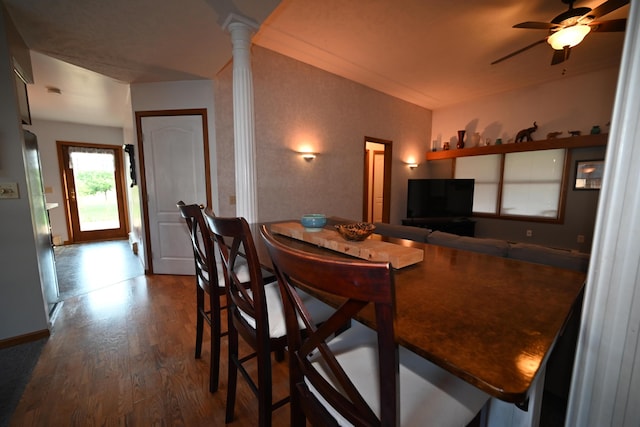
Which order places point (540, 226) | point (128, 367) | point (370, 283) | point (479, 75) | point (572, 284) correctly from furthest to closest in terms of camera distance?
point (540, 226)
point (479, 75)
point (128, 367)
point (572, 284)
point (370, 283)

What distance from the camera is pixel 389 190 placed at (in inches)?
200

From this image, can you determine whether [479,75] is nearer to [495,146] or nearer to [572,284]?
[495,146]

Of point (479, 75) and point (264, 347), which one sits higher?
point (479, 75)

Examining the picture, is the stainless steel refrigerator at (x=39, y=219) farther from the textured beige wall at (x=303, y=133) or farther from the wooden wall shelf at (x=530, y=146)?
the wooden wall shelf at (x=530, y=146)

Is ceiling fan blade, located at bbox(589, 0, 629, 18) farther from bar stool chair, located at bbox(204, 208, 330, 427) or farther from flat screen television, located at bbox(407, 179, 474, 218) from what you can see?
flat screen television, located at bbox(407, 179, 474, 218)

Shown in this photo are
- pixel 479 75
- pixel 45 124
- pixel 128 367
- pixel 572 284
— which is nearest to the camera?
pixel 572 284

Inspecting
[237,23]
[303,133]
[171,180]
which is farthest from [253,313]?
[303,133]

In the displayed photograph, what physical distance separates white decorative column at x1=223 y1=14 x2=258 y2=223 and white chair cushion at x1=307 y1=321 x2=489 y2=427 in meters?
1.85

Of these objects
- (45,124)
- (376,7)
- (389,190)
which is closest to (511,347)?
(376,7)

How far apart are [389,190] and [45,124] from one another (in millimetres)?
6833

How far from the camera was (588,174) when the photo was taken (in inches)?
159

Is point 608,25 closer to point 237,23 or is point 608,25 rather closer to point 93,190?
point 237,23

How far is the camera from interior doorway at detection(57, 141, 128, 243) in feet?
16.9

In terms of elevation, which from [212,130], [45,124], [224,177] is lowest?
[224,177]
